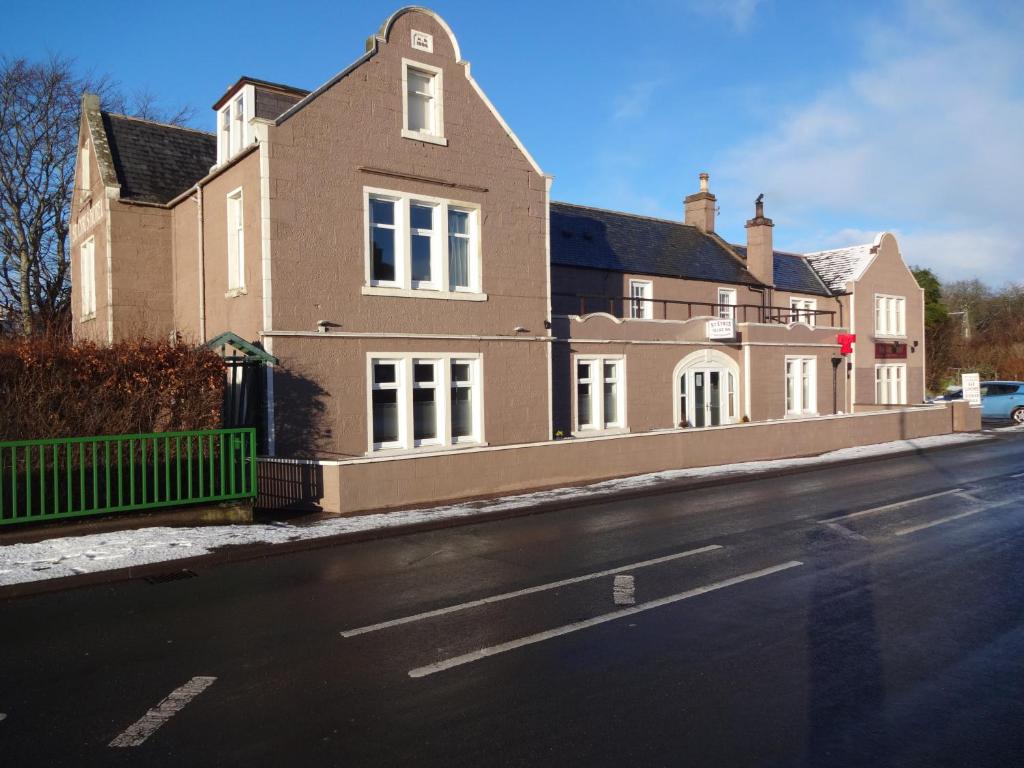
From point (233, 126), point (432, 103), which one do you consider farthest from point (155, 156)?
point (432, 103)

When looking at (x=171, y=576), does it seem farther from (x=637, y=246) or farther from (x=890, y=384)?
(x=890, y=384)

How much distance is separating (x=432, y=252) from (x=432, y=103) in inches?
127

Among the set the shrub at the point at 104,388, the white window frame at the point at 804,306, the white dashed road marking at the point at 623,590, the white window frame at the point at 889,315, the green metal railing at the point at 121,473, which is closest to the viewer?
the white dashed road marking at the point at 623,590

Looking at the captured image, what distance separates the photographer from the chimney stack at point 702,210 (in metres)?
34.2

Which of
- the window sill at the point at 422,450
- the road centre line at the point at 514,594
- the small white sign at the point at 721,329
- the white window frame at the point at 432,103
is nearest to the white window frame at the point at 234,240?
the white window frame at the point at 432,103

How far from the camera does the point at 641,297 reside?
27.6 metres

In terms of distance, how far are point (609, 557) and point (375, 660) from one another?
4.22 metres

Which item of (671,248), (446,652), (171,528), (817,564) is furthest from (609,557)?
(671,248)

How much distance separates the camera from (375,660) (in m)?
6.10

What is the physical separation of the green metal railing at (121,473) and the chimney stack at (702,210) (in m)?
26.4

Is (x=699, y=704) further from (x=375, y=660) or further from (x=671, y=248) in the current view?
(x=671, y=248)

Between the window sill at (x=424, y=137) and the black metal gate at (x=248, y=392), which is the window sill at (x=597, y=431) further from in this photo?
the black metal gate at (x=248, y=392)

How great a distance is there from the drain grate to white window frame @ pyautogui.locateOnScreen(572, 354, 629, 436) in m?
12.9

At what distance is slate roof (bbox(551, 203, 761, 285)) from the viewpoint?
26359mm
